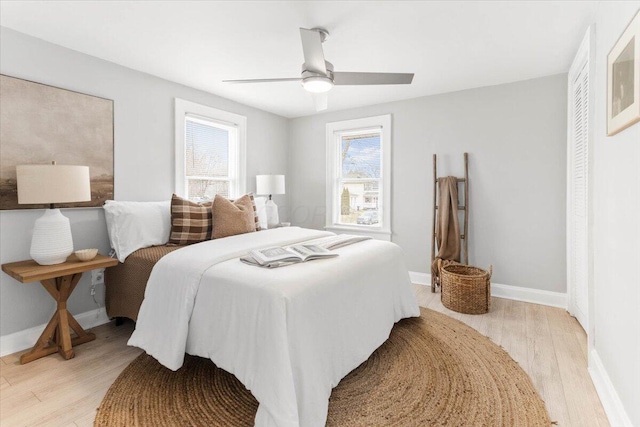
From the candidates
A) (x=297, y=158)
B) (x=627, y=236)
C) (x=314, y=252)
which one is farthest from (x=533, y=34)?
(x=297, y=158)

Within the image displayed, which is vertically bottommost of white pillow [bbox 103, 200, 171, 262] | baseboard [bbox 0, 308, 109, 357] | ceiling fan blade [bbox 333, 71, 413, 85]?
baseboard [bbox 0, 308, 109, 357]

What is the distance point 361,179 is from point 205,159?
212 centimetres

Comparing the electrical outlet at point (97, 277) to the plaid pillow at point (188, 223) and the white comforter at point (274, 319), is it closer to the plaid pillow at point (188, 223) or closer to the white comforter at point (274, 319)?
the plaid pillow at point (188, 223)

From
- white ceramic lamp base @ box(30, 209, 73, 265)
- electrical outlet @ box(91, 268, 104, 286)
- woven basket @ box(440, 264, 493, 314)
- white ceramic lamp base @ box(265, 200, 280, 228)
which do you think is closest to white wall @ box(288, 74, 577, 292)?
woven basket @ box(440, 264, 493, 314)

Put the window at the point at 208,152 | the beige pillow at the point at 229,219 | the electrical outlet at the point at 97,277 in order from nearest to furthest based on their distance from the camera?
the electrical outlet at the point at 97,277 → the beige pillow at the point at 229,219 → the window at the point at 208,152

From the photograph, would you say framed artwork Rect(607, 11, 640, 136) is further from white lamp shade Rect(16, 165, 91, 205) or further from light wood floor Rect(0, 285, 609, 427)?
white lamp shade Rect(16, 165, 91, 205)

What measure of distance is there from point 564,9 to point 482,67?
0.94 metres

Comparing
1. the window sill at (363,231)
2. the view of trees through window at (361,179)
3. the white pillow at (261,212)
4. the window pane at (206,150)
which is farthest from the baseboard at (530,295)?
the window pane at (206,150)

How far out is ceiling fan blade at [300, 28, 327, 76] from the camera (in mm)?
1865

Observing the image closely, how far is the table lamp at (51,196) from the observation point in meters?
2.06

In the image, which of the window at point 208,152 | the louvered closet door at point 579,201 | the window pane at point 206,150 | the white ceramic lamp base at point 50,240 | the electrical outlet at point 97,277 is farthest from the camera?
the window pane at point 206,150

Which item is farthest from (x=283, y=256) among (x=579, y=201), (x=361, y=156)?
(x=361, y=156)

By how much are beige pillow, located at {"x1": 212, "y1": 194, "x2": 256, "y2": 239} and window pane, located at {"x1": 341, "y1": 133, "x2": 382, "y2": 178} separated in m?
1.94

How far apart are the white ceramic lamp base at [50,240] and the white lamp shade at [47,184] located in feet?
0.65
